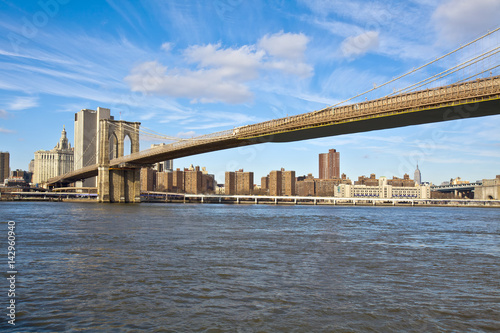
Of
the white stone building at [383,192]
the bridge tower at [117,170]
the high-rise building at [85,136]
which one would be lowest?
the white stone building at [383,192]

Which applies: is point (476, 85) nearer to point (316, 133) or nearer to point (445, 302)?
point (316, 133)

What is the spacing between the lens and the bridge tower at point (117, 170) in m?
72.7

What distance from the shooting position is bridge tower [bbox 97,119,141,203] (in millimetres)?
72688

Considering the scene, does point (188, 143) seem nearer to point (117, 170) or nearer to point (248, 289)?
point (117, 170)

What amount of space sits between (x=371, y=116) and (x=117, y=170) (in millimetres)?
51412

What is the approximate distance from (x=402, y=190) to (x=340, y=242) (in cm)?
18968

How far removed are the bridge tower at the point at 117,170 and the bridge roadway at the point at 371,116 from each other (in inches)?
518

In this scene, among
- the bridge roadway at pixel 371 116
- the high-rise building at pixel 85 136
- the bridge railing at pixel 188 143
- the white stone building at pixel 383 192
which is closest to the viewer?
the bridge roadway at pixel 371 116

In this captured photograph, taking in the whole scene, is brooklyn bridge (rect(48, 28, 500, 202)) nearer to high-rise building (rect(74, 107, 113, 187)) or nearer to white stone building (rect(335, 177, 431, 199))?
high-rise building (rect(74, 107, 113, 187))

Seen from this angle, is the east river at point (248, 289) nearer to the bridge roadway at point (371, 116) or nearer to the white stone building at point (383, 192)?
the bridge roadway at point (371, 116)

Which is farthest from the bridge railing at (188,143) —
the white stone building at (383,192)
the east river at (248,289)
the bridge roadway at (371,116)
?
the white stone building at (383,192)

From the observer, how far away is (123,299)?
8.25 metres

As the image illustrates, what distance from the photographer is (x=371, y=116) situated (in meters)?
38.4

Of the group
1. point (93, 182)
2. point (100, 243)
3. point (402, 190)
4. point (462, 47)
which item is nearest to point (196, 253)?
point (100, 243)
